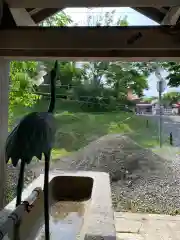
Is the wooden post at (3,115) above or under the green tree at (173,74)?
under

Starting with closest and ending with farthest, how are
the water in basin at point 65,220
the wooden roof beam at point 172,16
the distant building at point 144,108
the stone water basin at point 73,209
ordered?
the stone water basin at point 73,209, the wooden roof beam at point 172,16, the water in basin at point 65,220, the distant building at point 144,108

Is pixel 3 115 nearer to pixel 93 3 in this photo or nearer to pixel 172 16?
pixel 93 3

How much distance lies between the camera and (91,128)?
2.91 metres

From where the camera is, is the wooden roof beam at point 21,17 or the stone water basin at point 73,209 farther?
the wooden roof beam at point 21,17

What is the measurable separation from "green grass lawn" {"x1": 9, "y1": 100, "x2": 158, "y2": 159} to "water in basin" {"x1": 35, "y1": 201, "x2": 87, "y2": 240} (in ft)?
1.67

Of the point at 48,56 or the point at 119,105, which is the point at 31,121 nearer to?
the point at 48,56

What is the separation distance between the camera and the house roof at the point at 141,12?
220 cm

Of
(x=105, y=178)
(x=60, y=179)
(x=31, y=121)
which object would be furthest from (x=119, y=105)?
(x=31, y=121)

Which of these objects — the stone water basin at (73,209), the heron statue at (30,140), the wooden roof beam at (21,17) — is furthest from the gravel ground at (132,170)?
the heron statue at (30,140)

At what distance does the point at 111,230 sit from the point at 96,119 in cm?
146

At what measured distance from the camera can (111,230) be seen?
5.06 ft

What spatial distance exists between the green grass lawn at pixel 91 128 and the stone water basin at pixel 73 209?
313 millimetres

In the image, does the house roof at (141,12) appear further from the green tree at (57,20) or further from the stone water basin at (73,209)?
the stone water basin at (73,209)

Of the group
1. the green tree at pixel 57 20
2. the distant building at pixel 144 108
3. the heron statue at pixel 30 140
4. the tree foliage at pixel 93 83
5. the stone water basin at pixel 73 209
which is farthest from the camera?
the distant building at pixel 144 108
